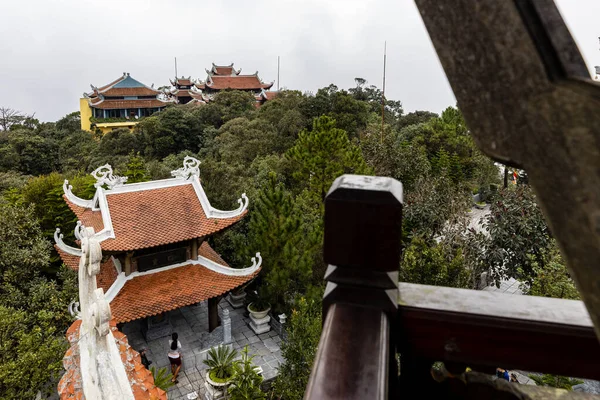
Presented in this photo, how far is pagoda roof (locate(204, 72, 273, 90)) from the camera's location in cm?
3194

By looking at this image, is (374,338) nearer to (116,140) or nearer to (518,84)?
(518,84)

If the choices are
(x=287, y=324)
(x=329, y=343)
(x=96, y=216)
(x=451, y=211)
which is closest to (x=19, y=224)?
(x=96, y=216)

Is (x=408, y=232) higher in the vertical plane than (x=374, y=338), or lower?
lower

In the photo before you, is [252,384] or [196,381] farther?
[196,381]

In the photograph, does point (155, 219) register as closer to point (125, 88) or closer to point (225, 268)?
point (225, 268)

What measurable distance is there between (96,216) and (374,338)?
7938 millimetres

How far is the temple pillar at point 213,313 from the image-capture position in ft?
25.6

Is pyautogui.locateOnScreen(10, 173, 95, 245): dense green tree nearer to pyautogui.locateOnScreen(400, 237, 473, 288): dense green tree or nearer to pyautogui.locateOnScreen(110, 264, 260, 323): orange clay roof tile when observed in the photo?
pyautogui.locateOnScreen(110, 264, 260, 323): orange clay roof tile

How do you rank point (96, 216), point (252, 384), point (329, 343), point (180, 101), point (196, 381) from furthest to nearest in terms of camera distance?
point (180, 101) < point (96, 216) < point (196, 381) < point (252, 384) < point (329, 343)

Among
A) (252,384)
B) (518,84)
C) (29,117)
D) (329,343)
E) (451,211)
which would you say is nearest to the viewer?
(518,84)

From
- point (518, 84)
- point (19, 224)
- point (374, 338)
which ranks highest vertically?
point (518, 84)

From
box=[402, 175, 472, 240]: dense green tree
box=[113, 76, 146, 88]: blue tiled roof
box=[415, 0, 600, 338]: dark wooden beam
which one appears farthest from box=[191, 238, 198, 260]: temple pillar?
box=[113, 76, 146, 88]: blue tiled roof

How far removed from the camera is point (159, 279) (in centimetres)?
721

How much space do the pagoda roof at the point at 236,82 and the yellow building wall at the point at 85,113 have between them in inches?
338
